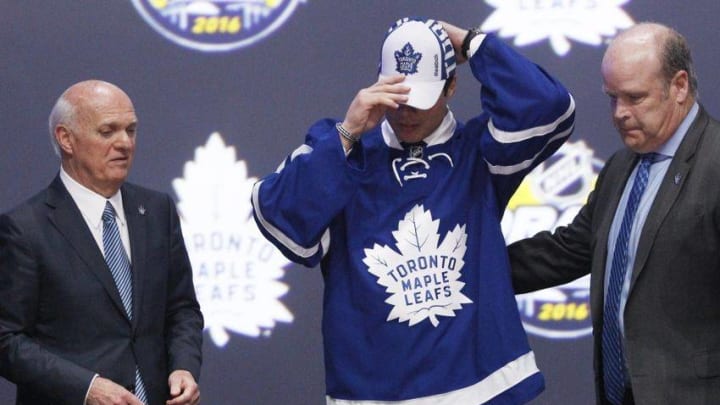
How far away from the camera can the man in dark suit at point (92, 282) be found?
2564mm

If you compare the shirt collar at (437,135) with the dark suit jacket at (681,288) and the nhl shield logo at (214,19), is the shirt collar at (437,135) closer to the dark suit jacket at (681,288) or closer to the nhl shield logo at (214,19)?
the dark suit jacket at (681,288)

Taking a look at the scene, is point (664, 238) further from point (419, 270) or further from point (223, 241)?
point (223, 241)

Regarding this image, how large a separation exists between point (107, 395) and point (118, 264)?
0.88ft

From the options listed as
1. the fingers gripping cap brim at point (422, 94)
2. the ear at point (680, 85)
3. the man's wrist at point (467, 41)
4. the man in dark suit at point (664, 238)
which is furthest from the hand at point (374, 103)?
the ear at point (680, 85)

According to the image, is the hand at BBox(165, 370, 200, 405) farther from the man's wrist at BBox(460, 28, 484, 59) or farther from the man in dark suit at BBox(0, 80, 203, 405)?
the man's wrist at BBox(460, 28, 484, 59)

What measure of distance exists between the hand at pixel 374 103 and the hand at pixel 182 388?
1.93ft

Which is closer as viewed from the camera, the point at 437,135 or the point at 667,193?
the point at 667,193

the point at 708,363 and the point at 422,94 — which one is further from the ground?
the point at 422,94

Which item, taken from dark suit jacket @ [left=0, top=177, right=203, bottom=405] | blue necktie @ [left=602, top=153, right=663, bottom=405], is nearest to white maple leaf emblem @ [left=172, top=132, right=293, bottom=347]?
dark suit jacket @ [left=0, top=177, right=203, bottom=405]

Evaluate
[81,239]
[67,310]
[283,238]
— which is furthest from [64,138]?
[283,238]

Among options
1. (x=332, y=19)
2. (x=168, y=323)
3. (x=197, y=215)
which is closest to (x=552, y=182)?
(x=332, y=19)

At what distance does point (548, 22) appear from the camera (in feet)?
11.3

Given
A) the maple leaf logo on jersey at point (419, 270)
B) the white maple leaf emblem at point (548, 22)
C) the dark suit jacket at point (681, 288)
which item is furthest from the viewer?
the white maple leaf emblem at point (548, 22)

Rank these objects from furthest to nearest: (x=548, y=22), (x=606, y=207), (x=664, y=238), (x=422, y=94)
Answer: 1. (x=548, y=22)
2. (x=606, y=207)
3. (x=422, y=94)
4. (x=664, y=238)
